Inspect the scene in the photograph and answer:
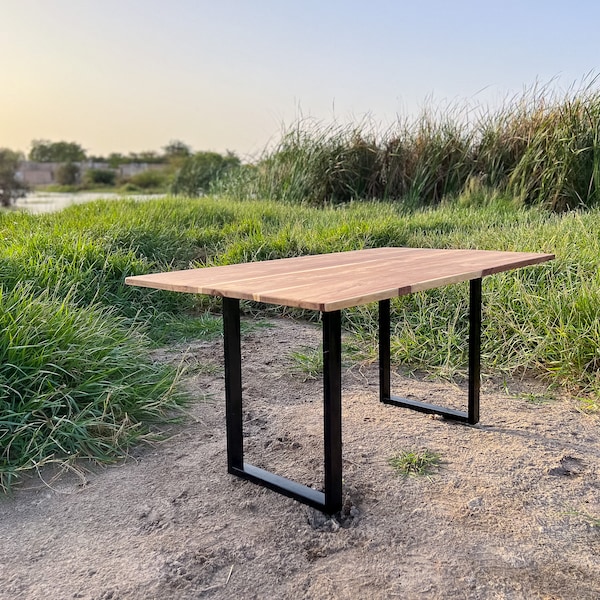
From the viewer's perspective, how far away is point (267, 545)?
1.59 m

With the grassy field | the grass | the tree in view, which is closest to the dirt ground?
the grass

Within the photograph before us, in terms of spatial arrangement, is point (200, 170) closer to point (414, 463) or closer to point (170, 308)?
point (170, 308)

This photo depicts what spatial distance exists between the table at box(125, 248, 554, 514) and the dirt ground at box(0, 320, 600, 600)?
0.07 meters

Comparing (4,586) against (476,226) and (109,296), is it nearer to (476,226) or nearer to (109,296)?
(109,296)

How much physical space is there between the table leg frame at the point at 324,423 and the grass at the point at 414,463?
32 centimetres

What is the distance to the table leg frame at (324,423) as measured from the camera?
1.66m

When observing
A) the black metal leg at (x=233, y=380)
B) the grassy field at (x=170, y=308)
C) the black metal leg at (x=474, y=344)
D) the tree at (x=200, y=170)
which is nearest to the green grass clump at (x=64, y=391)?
the grassy field at (x=170, y=308)

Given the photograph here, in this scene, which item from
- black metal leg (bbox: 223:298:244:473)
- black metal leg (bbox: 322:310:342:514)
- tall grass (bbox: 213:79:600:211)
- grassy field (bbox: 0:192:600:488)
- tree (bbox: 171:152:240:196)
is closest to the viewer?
black metal leg (bbox: 322:310:342:514)

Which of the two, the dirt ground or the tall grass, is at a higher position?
the tall grass

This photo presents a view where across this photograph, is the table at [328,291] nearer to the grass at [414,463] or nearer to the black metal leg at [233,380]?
the black metal leg at [233,380]

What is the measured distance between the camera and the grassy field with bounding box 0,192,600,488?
7.08 feet

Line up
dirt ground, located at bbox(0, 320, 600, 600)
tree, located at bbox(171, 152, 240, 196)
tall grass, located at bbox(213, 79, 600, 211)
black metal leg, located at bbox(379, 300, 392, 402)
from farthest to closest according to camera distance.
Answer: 1. tree, located at bbox(171, 152, 240, 196)
2. tall grass, located at bbox(213, 79, 600, 211)
3. black metal leg, located at bbox(379, 300, 392, 402)
4. dirt ground, located at bbox(0, 320, 600, 600)

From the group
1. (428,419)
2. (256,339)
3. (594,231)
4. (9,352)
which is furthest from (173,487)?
(594,231)

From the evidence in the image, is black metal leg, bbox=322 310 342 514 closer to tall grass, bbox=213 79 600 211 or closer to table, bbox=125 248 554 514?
table, bbox=125 248 554 514
